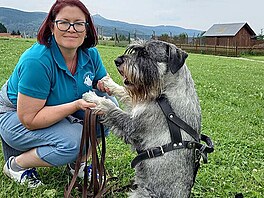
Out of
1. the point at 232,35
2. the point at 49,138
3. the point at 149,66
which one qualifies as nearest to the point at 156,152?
the point at 149,66

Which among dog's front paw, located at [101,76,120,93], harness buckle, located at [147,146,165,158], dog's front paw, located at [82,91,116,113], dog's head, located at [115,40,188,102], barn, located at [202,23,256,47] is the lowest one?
harness buckle, located at [147,146,165,158]

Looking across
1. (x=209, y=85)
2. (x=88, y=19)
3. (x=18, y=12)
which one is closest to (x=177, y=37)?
(x=209, y=85)

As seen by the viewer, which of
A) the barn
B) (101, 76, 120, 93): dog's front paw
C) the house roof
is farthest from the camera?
the house roof

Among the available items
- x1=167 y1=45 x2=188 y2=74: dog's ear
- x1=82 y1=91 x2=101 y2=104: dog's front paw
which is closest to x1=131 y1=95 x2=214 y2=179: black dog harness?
x1=167 y1=45 x2=188 y2=74: dog's ear

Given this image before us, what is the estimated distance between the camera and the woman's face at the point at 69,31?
298 cm

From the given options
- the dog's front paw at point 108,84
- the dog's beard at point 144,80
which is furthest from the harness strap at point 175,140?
the dog's front paw at point 108,84

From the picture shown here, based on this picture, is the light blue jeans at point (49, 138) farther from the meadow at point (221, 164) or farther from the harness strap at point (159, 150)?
the harness strap at point (159, 150)

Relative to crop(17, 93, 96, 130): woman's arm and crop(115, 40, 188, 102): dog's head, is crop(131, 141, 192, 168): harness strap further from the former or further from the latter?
crop(17, 93, 96, 130): woman's arm

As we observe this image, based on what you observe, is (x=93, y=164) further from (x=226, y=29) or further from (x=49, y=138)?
(x=226, y=29)

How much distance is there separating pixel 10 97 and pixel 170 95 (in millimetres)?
1442

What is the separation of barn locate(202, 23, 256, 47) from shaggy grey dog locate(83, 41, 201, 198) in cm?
3686

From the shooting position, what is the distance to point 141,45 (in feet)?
10.1

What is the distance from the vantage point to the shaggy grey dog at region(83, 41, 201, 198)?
9.31 ft

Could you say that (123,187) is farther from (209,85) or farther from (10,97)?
(209,85)
